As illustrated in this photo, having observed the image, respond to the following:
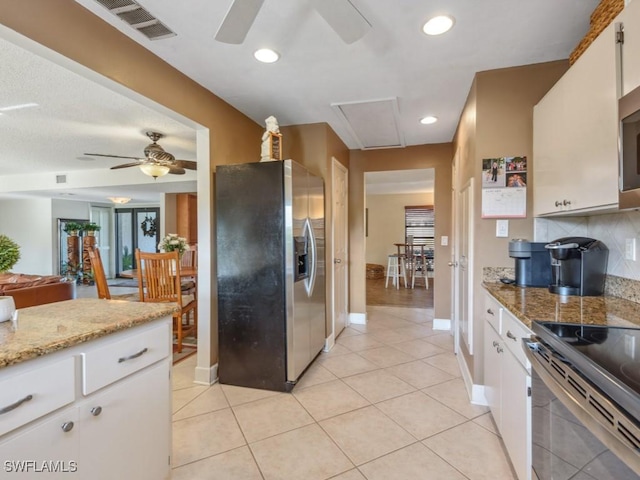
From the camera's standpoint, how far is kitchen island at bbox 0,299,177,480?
94cm

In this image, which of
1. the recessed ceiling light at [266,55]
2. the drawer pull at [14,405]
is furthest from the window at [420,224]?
the drawer pull at [14,405]

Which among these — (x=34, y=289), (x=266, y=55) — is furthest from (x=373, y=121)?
(x=34, y=289)

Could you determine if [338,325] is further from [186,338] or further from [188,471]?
[188,471]

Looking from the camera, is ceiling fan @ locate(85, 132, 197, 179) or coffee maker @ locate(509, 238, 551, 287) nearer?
coffee maker @ locate(509, 238, 551, 287)

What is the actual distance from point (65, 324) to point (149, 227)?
31.0 feet

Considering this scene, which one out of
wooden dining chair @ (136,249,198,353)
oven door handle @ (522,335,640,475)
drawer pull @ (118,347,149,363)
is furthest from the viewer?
wooden dining chair @ (136,249,198,353)

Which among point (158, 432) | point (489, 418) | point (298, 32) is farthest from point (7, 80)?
point (489, 418)

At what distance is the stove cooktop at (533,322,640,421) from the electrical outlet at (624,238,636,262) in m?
0.69

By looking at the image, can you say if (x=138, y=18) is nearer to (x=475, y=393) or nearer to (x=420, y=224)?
(x=475, y=393)

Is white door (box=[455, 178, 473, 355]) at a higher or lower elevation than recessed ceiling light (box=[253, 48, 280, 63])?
lower

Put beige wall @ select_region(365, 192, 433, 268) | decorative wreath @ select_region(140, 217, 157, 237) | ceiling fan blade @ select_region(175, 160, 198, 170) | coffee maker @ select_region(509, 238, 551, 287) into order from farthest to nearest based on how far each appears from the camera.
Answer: decorative wreath @ select_region(140, 217, 157, 237) < beige wall @ select_region(365, 192, 433, 268) < ceiling fan blade @ select_region(175, 160, 198, 170) < coffee maker @ select_region(509, 238, 551, 287)

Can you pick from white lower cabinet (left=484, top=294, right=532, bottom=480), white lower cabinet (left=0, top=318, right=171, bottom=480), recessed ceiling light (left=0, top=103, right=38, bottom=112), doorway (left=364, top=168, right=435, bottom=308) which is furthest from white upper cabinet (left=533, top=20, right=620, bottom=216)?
doorway (left=364, top=168, right=435, bottom=308)

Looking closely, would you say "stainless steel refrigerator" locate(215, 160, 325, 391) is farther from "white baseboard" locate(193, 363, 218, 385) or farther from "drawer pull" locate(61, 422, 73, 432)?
"drawer pull" locate(61, 422, 73, 432)

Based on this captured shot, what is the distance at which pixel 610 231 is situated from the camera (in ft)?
6.20
